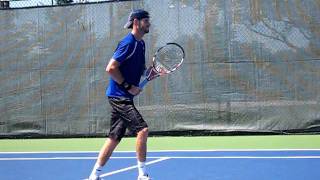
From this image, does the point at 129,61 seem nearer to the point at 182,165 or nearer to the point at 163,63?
the point at 163,63

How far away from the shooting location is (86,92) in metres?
9.00

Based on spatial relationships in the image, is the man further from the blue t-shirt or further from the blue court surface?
the blue court surface

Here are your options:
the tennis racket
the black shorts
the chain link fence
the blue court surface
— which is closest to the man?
the black shorts

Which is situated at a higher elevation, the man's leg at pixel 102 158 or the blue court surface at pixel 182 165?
the man's leg at pixel 102 158

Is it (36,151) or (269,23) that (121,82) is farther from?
(269,23)

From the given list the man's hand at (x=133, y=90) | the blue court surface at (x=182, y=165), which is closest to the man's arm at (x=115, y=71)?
the man's hand at (x=133, y=90)

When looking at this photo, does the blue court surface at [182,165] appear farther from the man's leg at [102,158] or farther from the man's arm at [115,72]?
the man's arm at [115,72]

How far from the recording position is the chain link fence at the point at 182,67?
27.2 feet

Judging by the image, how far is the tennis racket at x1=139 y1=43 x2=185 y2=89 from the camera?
4766 mm

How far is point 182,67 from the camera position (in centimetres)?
867

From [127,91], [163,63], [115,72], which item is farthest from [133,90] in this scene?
[163,63]

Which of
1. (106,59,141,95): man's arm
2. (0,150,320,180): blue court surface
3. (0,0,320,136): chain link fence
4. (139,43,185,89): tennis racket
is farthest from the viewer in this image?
(0,0,320,136): chain link fence

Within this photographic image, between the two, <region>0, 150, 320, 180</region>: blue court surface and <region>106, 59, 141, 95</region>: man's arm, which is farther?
<region>0, 150, 320, 180</region>: blue court surface

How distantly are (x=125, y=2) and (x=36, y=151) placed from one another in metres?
2.92
